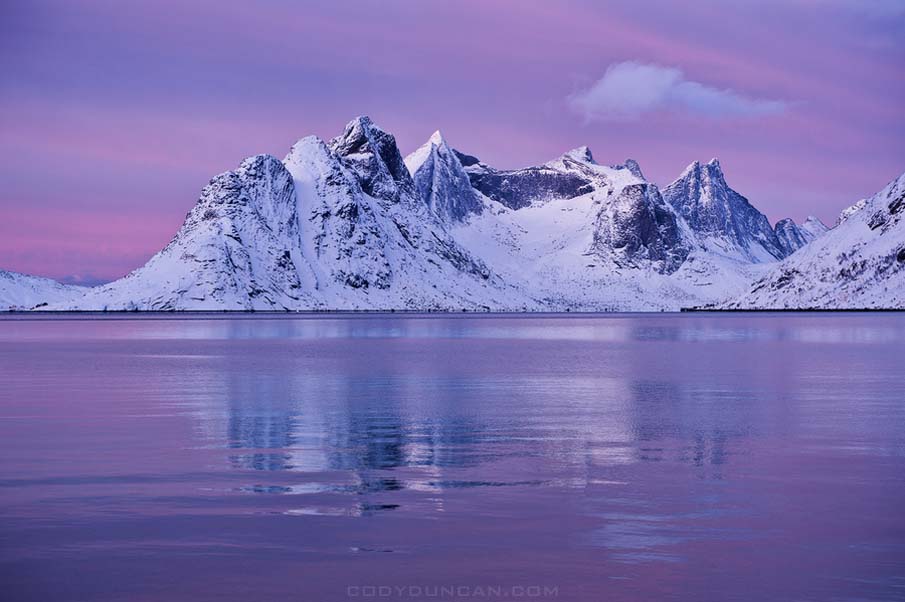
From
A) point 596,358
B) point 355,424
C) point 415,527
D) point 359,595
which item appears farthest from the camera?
point 596,358

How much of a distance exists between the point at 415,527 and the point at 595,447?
12837 millimetres

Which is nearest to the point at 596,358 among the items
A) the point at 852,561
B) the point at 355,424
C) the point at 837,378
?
the point at 837,378

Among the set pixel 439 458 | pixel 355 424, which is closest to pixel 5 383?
pixel 355 424

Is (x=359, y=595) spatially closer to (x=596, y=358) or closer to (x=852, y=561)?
(x=852, y=561)

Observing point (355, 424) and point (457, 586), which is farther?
point (355, 424)

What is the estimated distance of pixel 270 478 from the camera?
27.0 metres

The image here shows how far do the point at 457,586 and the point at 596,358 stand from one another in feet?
253

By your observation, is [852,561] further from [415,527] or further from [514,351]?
[514,351]

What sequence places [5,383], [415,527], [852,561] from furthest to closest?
[5,383], [415,527], [852,561]

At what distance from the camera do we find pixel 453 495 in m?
24.4

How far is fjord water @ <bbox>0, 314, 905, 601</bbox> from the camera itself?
17.3m

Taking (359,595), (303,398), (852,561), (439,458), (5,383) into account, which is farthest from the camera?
(5,383)

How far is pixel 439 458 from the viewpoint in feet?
101

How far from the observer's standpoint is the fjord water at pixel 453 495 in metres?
17.3
